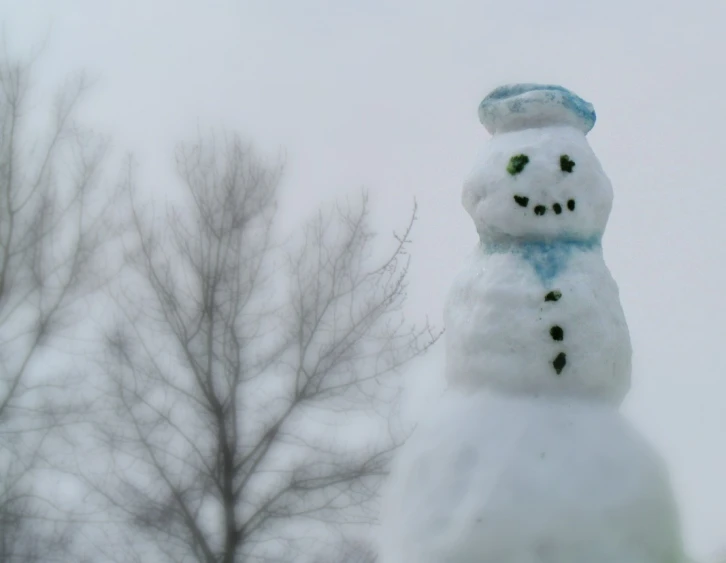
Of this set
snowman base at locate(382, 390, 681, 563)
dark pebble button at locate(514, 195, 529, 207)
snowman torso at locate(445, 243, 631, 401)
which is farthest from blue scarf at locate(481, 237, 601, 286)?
snowman base at locate(382, 390, 681, 563)

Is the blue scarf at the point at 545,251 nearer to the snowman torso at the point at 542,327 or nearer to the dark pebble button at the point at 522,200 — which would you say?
the snowman torso at the point at 542,327

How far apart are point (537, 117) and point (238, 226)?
388 centimetres

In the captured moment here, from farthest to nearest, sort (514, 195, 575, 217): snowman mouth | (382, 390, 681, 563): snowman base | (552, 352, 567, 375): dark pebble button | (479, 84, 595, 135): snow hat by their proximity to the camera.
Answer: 1. (479, 84, 595, 135): snow hat
2. (514, 195, 575, 217): snowman mouth
3. (552, 352, 567, 375): dark pebble button
4. (382, 390, 681, 563): snowman base

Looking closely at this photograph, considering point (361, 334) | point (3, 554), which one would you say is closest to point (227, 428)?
point (361, 334)

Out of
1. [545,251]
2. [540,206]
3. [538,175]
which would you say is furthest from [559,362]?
[538,175]

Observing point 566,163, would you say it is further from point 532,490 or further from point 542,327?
point 532,490

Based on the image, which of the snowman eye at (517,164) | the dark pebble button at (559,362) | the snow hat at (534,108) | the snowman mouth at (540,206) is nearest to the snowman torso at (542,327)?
the dark pebble button at (559,362)

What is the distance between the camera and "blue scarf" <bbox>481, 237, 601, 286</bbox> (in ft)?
10.8

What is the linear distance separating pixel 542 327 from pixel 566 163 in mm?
614

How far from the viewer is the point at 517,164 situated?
3.39 metres

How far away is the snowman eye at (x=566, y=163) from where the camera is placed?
3373 mm

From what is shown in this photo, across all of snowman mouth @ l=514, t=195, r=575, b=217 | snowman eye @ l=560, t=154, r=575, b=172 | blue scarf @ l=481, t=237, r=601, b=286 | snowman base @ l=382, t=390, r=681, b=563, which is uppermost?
snowman eye @ l=560, t=154, r=575, b=172

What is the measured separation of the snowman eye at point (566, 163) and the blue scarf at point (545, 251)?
255 mm

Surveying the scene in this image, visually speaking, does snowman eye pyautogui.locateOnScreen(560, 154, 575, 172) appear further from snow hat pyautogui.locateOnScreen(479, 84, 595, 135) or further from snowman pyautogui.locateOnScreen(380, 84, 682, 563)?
snow hat pyautogui.locateOnScreen(479, 84, 595, 135)
